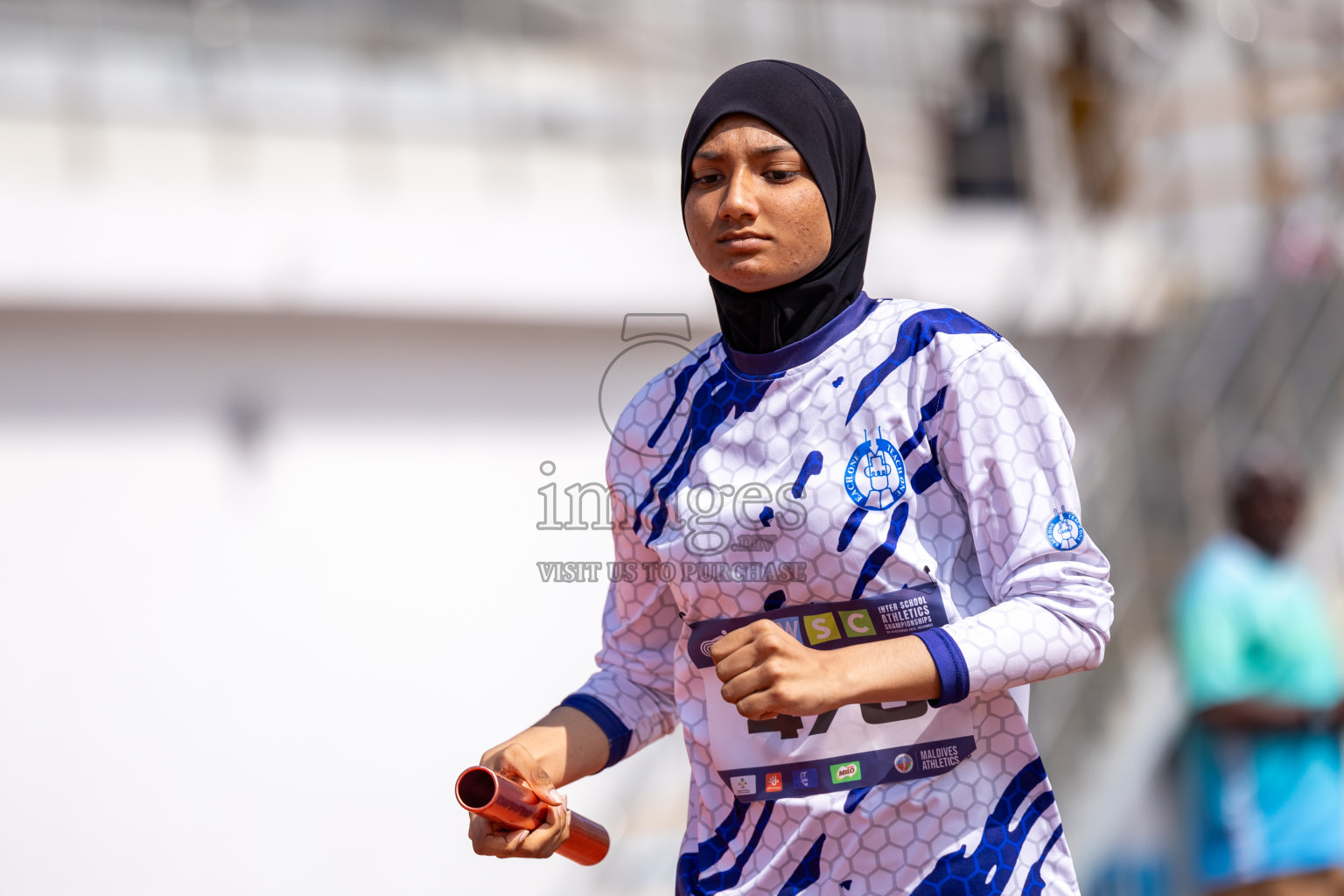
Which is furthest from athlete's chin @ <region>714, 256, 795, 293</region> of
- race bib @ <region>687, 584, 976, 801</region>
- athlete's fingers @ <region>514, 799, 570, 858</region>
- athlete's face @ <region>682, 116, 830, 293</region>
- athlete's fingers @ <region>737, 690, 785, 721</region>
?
athlete's fingers @ <region>514, 799, 570, 858</region>

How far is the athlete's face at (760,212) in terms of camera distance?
1425 millimetres

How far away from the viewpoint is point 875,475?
1.36 m

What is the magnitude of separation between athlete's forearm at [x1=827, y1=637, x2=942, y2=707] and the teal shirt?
95.2 inches

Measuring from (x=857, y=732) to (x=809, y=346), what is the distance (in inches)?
15.6

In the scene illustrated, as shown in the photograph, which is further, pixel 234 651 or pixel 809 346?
pixel 234 651

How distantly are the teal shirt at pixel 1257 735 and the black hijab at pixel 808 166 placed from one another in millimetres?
2299

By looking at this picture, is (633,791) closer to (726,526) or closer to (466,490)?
(466,490)

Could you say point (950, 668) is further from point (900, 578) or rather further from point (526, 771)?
point (526, 771)

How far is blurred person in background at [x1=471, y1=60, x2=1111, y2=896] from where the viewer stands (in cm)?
128

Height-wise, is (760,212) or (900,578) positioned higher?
(760,212)

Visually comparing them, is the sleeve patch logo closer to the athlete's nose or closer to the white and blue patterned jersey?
the white and blue patterned jersey

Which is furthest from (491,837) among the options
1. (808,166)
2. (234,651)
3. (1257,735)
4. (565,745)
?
(234,651)

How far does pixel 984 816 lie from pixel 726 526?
1.22 ft

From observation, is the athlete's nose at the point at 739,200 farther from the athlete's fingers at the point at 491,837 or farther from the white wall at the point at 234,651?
the white wall at the point at 234,651
